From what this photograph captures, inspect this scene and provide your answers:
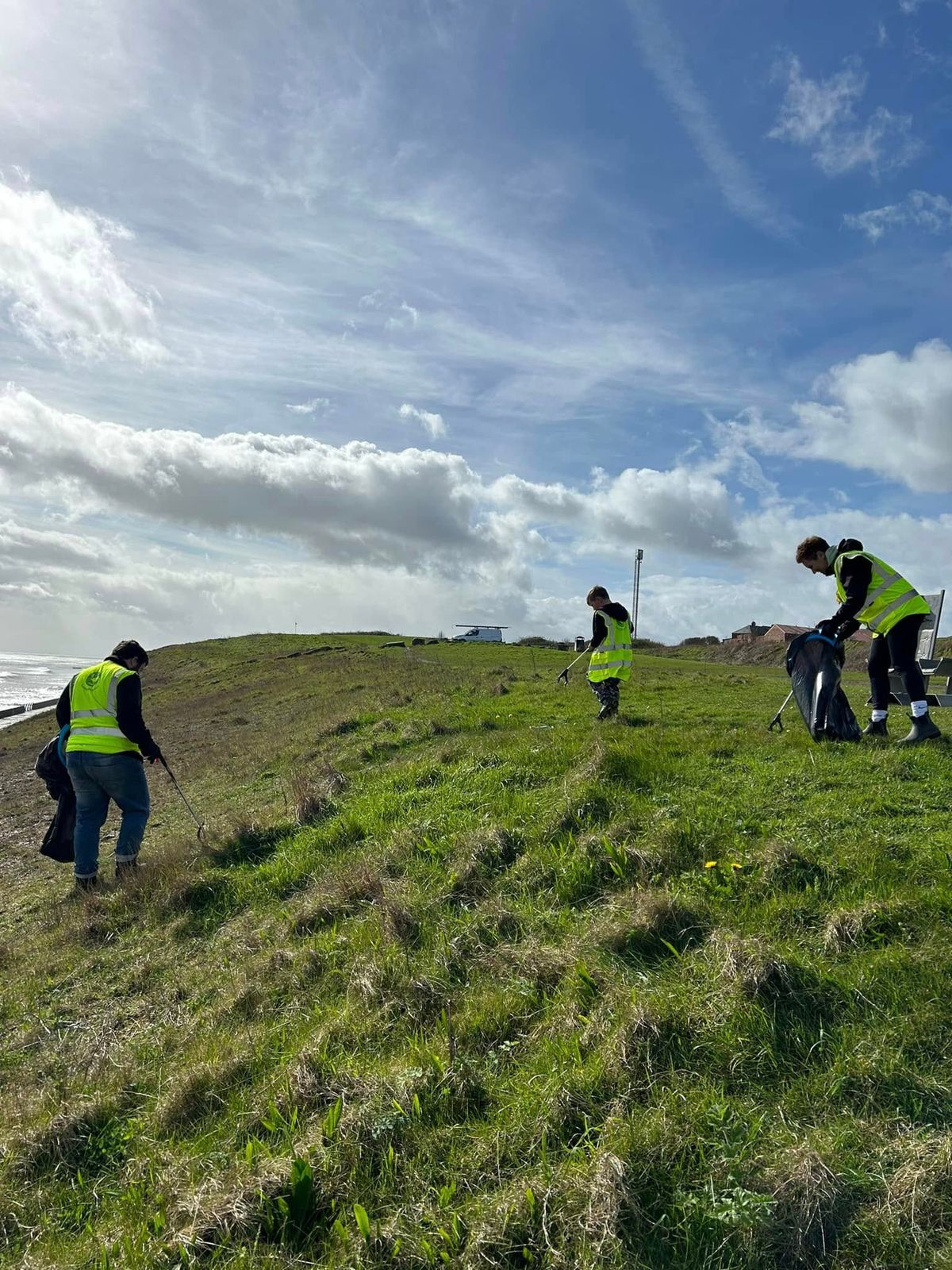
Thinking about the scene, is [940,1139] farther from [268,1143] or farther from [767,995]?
[268,1143]

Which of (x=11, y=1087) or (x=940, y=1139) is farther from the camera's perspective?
(x=11, y=1087)

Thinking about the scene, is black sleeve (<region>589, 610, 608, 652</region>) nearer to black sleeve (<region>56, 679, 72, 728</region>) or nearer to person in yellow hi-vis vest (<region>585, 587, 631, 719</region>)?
person in yellow hi-vis vest (<region>585, 587, 631, 719</region>)

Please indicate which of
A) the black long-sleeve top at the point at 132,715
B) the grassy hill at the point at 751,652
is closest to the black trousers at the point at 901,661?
the black long-sleeve top at the point at 132,715

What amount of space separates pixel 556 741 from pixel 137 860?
17.5ft

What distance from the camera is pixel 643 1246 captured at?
307cm

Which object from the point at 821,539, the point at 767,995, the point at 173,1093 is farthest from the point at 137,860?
the point at 821,539

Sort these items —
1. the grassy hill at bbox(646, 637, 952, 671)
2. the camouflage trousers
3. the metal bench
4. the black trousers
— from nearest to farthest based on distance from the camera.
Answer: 1. the black trousers
2. the metal bench
3. the camouflage trousers
4. the grassy hill at bbox(646, 637, 952, 671)

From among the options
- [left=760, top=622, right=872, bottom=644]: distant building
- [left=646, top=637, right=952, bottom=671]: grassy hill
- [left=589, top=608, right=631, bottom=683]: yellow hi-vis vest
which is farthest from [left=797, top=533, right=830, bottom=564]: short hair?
[left=760, top=622, right=872, bottom=644]: distant building

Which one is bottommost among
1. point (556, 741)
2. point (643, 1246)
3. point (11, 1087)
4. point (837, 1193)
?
point (11, 1087)

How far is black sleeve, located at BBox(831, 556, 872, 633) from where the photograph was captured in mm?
8672

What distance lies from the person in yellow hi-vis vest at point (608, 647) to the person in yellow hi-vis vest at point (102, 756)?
684cm

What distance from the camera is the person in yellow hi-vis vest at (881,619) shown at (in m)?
8.60

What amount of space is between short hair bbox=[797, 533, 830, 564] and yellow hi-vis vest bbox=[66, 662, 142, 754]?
8.22 m

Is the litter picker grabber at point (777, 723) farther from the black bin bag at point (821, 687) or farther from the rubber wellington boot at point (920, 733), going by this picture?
the rubber wellington boot at point (920, 733)
